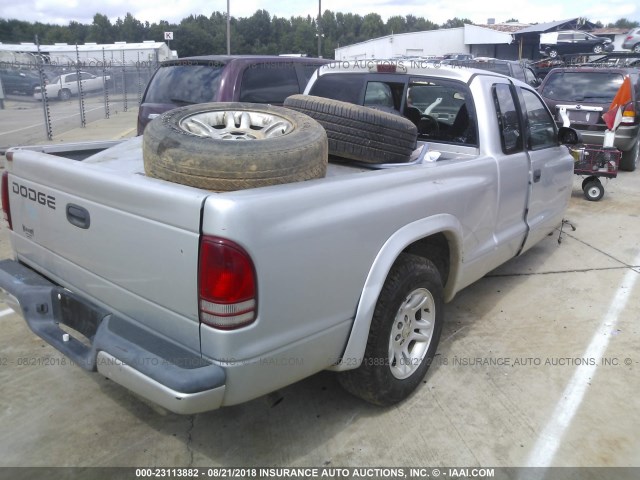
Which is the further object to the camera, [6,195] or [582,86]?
[582,86]

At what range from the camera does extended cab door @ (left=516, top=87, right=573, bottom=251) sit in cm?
433

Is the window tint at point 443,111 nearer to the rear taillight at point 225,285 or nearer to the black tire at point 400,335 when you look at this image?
the black tire at point 400,335

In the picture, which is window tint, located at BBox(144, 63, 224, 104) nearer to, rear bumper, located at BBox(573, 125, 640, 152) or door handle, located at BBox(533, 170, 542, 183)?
door handle, located at BBox(533, 170, 542, 183)

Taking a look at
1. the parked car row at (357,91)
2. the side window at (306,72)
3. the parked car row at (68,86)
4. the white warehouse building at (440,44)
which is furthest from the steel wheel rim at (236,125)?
the white warehouse building at (440,44)

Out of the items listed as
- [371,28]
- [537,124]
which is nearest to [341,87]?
[537,124]

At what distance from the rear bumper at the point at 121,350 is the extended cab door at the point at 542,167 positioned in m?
3.11

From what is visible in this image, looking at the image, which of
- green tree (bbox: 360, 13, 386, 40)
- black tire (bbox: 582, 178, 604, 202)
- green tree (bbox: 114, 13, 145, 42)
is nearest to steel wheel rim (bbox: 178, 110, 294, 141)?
black tire (bbox: 582, 178, 604, 202)

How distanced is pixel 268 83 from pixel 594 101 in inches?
249

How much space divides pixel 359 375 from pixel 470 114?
2049 millimetres

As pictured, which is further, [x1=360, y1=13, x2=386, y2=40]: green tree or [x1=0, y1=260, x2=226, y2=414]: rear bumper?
[x1=360, y1=13, x2=386, y2=40]: green tree

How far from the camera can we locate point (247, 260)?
205cm

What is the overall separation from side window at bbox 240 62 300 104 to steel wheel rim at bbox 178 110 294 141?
3.35 m

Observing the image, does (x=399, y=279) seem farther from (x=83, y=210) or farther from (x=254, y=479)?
(x=83, y=210)

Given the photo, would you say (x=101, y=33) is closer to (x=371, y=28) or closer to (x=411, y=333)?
(x=371, y=28)
